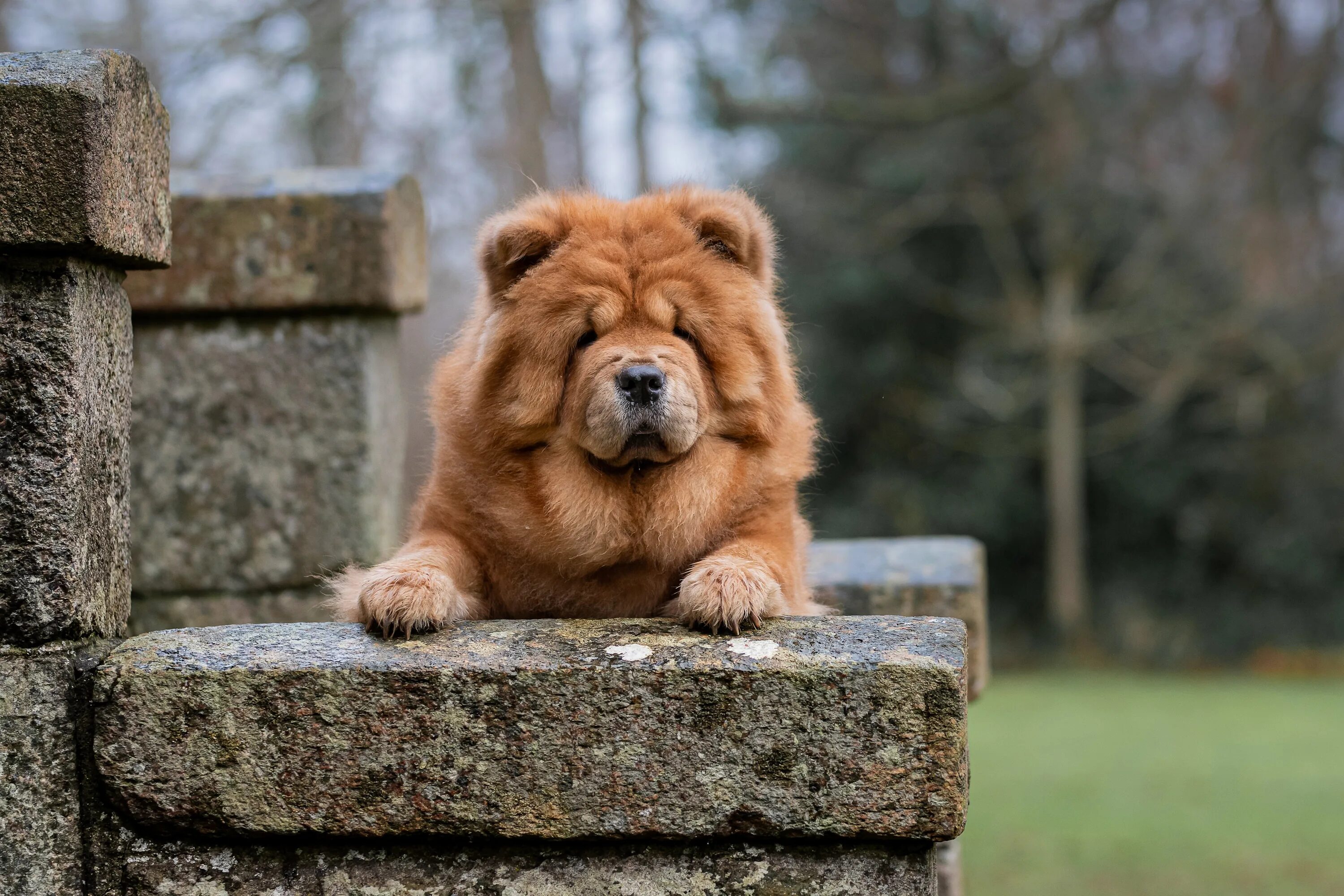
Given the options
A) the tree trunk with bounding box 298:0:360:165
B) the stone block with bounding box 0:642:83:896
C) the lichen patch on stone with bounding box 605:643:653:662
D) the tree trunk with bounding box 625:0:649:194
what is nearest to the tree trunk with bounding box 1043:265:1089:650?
the tree trunk with bounding box 625:0:649:194

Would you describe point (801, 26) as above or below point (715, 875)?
above

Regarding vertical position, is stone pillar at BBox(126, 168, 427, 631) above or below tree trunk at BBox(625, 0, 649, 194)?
below

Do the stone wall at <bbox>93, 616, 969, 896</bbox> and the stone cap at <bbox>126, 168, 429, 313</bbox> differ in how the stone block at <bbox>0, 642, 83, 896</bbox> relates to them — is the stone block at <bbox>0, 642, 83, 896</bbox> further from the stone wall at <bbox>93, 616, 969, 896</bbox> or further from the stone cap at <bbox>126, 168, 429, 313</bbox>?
the stone cap at <bbox>126, 168, 429, 313</bbox>

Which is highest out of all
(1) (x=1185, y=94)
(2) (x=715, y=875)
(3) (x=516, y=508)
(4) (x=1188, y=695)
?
(1) (x=1185, y=94)

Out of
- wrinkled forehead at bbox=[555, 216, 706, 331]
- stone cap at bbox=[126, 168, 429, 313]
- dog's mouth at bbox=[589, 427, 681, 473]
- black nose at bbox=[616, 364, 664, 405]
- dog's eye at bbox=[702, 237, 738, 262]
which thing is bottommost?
dog's mouth at bbox=[589, 427, 681, 473]

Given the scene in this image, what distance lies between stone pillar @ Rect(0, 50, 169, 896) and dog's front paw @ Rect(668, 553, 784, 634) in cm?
117

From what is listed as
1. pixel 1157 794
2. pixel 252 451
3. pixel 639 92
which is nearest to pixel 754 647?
pixel 252 451

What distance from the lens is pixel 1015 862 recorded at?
26.0 feet

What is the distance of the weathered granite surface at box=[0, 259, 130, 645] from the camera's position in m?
2.31

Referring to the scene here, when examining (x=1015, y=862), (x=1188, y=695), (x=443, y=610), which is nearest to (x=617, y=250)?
(x=443, y=610)

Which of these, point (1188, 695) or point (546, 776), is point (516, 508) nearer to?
point (546, 776)

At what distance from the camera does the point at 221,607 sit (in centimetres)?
449

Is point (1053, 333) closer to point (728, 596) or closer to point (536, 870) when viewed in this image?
point (728, 596)

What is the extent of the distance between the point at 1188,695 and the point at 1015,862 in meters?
7.81
